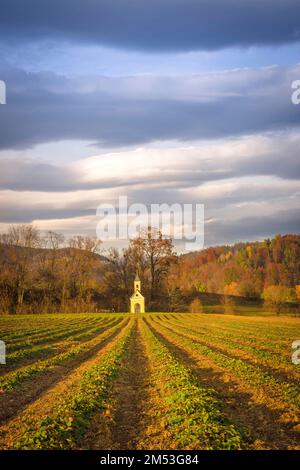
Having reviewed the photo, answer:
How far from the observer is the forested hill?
11465 centimetres

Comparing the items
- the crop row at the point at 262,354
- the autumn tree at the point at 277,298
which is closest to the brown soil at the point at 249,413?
the crop row at the point at 262,354

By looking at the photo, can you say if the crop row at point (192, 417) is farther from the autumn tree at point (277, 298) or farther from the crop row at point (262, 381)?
the autumn tree at point (277, 298)

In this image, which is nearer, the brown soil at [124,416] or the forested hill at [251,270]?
the brown soil at [124,416]

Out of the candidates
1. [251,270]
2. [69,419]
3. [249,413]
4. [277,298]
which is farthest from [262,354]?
[251,270]

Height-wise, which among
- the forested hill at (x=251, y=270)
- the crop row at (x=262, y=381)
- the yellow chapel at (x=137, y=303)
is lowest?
the yellow chapel at (x=137, y=303)

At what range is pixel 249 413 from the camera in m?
11.6

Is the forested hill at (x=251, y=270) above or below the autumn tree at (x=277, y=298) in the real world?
above

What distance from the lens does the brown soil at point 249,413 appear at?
9.45 m

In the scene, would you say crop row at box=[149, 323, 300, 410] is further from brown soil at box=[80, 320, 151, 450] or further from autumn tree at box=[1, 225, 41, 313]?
autumn tree at box=[1, 225, 41, 313]

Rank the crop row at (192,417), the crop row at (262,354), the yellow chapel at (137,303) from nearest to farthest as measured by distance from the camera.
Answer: the crop row at (192,417) < the crop row at (262,354) < the yellow chapel at (137,303)

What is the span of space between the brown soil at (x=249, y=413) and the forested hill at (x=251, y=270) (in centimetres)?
7626

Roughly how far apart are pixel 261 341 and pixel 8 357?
16.2 meters
